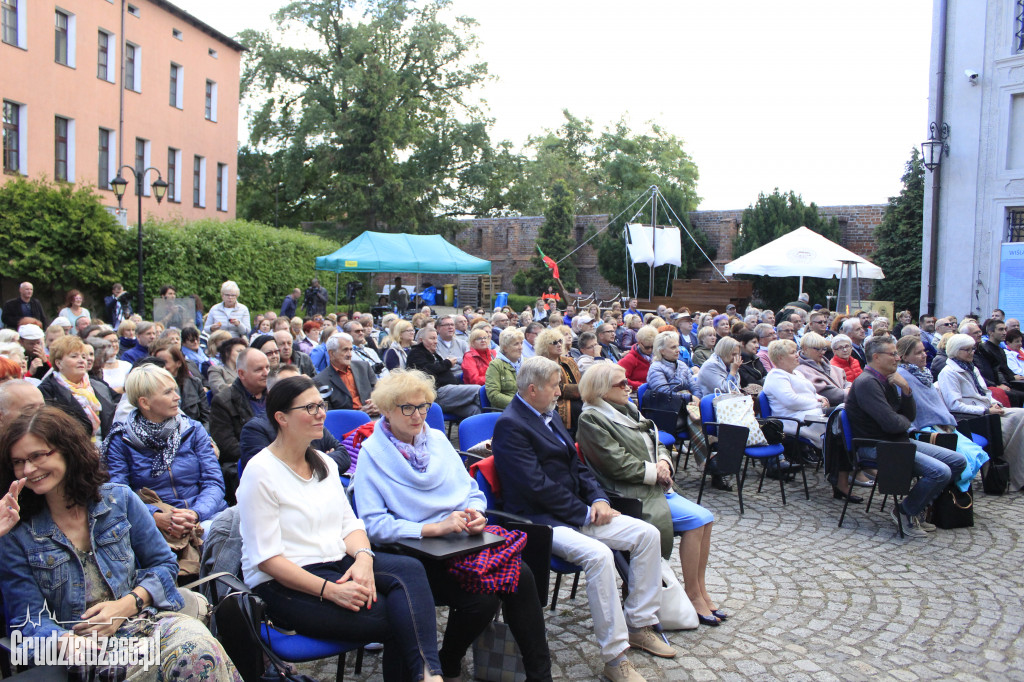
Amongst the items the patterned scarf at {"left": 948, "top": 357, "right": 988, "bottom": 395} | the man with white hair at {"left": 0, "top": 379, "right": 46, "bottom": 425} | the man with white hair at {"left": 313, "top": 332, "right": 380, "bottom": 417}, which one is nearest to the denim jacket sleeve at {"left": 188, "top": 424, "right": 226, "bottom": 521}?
the man with white hair at {"left": 0, "top": 379, "right": 46, "bottom": 425}

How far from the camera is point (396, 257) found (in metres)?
19.5

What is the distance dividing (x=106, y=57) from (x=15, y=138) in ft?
15.8

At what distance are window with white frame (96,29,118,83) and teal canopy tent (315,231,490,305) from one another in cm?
1162

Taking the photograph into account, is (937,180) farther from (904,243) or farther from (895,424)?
(895,424)

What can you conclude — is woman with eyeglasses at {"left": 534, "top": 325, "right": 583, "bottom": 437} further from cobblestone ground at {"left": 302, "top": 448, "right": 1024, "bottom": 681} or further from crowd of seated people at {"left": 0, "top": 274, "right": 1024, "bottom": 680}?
cobblestone ground at {"left": 302, "top": 448, "right": 1024, "bottom": 681}

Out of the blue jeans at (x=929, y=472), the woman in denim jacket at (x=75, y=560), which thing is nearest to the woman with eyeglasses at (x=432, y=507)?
the woman in denim jacket at (x=75, y=560)

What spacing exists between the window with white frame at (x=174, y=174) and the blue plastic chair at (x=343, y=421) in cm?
2649

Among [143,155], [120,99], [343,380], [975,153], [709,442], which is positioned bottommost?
[709,442]

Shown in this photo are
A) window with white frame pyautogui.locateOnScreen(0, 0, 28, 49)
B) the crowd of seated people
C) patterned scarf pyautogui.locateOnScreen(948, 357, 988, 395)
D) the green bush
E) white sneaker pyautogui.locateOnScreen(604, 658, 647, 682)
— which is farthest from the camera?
window with white frame pyautogui.locateOnScreen(0, 0, 28, 49)

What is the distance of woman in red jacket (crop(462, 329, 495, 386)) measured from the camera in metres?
8.13

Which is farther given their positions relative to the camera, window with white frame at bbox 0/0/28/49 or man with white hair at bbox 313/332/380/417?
window with white frame at bbox 0/0/28/49

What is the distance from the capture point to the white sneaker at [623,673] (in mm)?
3535

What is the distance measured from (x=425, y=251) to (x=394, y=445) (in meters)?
17.1

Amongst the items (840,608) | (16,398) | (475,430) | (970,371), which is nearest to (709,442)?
(840,608)
